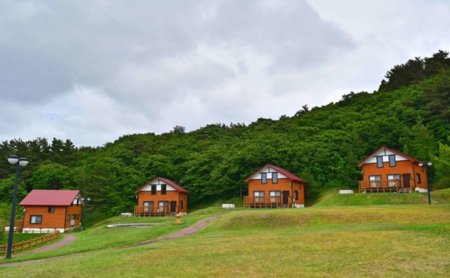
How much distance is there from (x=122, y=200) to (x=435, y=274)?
5174 cm

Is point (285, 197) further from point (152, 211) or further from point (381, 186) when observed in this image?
point (152, 211)

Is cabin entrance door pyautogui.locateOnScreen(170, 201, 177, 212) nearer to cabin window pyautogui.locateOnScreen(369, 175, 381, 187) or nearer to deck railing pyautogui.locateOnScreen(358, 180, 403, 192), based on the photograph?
deck railing pyautogui.locateOnScreen(358, 180, 403, 192)

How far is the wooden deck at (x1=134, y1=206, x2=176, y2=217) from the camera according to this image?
54059 millimetres

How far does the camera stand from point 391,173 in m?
47.4

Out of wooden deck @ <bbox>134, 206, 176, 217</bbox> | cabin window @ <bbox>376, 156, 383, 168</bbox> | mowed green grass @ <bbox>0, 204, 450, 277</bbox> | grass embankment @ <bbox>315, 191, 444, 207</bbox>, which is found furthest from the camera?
wooden deck @ <bbox>134, 206, 176, 217</bbox>

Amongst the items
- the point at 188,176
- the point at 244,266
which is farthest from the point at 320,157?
the point at 244,266

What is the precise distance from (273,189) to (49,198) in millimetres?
29433

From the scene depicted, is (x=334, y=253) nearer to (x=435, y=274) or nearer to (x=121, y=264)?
(x=435, y=274)

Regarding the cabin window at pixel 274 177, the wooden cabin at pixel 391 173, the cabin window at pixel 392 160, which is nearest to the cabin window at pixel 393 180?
the wooden cabin at pixel 391 173

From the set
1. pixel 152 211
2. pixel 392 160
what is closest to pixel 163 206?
pixel 152 211

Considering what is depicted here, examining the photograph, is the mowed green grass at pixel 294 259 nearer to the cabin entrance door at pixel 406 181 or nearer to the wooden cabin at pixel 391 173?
the wooden cabin at pixel 391 173

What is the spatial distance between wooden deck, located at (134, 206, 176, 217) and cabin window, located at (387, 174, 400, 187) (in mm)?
28222

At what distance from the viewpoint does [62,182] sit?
6638cm

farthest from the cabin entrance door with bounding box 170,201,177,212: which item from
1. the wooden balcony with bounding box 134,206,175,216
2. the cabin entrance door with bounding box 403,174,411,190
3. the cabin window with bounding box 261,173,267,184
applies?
the cabin entrance door with bounding box 403,174,411,190
